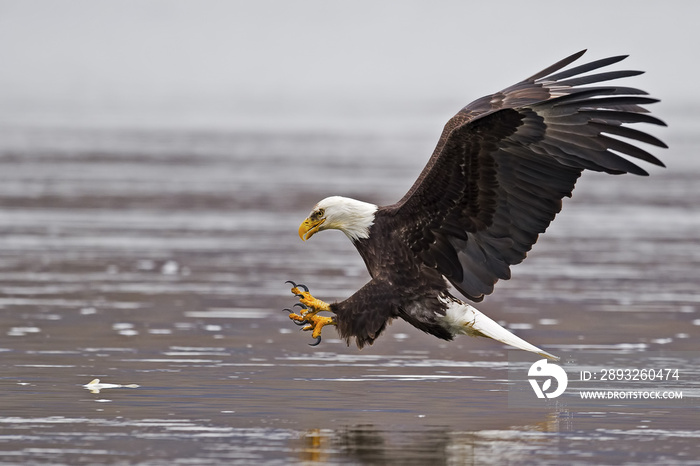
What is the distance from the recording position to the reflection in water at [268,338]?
6.91 meters

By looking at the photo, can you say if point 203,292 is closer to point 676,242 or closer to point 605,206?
point 676,242

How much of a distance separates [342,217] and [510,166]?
101 centimetres

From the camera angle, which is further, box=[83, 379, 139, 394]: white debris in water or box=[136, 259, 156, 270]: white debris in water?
box=[136, 259, 156, 270]: white debris in water

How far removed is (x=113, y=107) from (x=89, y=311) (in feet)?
143

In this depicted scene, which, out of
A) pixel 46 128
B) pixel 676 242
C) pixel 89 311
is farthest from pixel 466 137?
pixel 46 128

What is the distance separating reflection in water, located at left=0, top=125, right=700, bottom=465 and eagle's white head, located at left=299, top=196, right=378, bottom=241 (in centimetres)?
84

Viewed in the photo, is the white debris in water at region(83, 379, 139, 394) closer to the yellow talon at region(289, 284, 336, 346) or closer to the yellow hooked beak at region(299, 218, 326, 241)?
the yellow talon at region(289, 284, 336, 346)

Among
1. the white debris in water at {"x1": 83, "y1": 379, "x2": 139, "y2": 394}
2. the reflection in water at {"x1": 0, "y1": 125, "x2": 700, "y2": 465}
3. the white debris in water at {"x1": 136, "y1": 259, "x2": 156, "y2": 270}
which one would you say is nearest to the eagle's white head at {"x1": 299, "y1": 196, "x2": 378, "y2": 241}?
the reflection in water at {"x1": 0, "y1": 125, "x2": 700, "y2": 465}

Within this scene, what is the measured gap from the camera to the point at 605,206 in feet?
66.4

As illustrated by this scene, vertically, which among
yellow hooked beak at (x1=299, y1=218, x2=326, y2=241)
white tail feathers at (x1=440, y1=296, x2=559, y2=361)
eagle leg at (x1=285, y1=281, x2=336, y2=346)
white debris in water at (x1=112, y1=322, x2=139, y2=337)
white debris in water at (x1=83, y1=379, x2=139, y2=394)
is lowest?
white debris in water at (x1=83, y1=379, x2=139, y2=394)

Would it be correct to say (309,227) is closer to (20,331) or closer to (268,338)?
(268,338)

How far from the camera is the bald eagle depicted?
7.88 m

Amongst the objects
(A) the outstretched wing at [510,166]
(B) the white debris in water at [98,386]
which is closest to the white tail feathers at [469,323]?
(A) the outstretched wing at [510,166]

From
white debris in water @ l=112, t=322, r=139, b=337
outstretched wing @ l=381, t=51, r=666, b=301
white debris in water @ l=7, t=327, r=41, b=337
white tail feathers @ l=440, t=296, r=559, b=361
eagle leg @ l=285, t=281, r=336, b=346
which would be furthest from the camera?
white debris in water @ l=112, t=322, r=139, b=337
